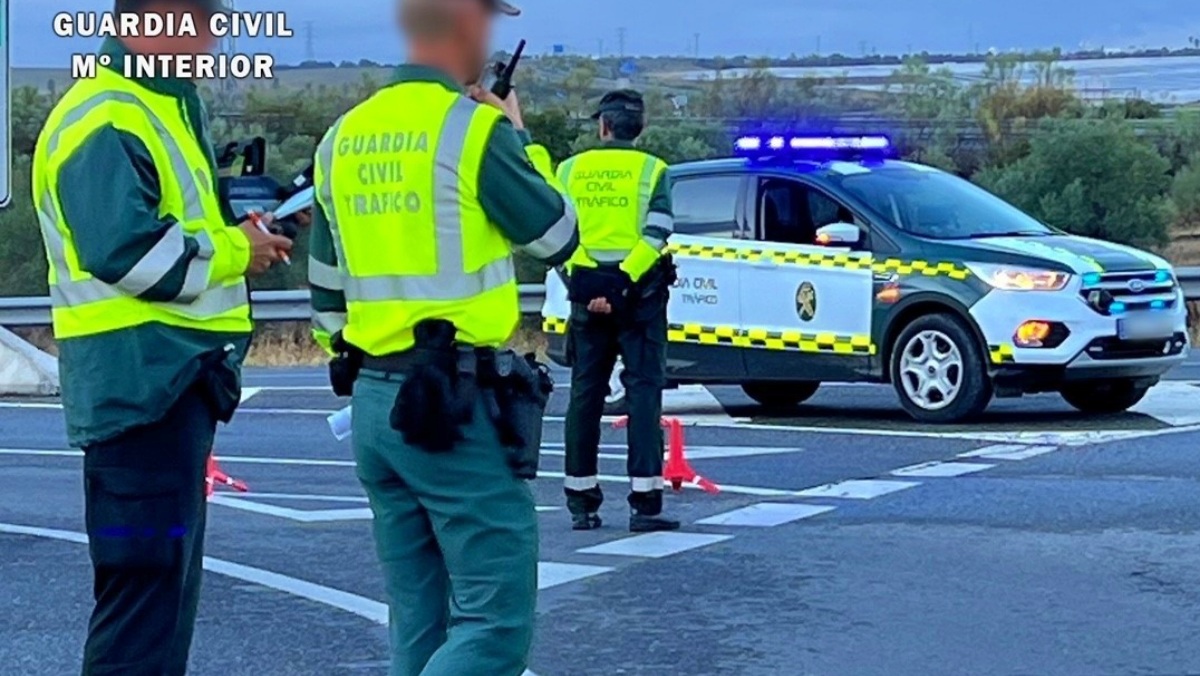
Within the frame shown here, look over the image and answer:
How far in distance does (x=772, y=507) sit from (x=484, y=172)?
5.71 metres

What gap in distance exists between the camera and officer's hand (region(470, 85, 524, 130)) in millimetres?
5145

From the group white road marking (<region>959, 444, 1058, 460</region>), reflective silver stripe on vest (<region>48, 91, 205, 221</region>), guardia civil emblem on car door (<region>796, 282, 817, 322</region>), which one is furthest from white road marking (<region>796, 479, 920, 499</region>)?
reflective silver stripe on vest (<region>48, 91, 205, 221</region>)

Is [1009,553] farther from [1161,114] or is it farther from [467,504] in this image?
[1161,114]

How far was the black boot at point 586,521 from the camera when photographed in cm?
968

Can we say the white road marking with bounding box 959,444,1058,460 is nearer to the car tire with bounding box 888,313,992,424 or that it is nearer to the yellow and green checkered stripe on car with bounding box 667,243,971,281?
the car tire with bounding box 888,313,992,424

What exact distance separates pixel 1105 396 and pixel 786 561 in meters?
5.72

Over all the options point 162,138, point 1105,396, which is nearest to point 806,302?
point 1105,396

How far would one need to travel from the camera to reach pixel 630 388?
954cm

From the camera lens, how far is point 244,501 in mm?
11008

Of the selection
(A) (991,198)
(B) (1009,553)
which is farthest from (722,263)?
(B) (1009,553)

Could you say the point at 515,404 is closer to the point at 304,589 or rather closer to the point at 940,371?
the point at 304,589

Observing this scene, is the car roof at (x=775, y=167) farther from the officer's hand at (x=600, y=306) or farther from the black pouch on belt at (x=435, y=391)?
the black pouch on belt at (x=435, y=391)

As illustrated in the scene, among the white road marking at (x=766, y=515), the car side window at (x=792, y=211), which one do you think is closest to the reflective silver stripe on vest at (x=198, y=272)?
the white road marking at (x=766, y=515)

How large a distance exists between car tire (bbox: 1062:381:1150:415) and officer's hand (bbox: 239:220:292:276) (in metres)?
9.37
